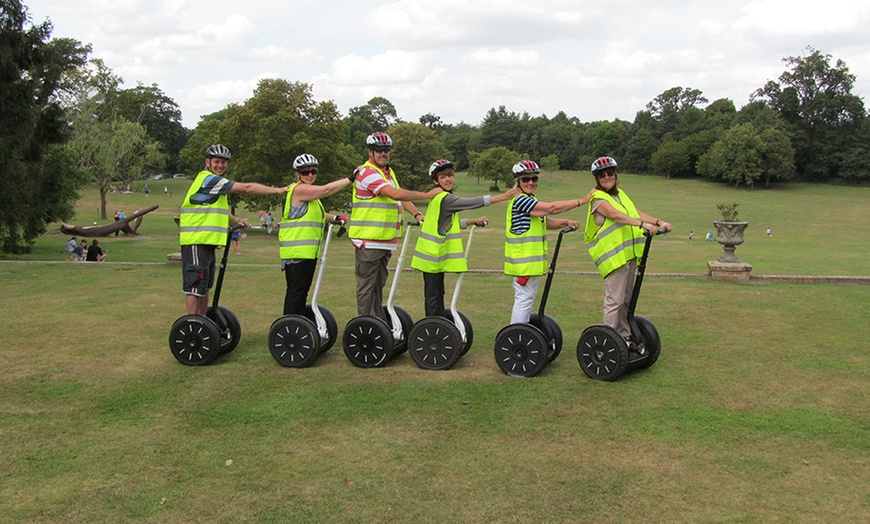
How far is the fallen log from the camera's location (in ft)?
80.6

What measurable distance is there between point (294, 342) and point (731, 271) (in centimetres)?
1121

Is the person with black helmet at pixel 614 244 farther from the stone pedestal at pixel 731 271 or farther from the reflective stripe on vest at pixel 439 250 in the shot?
the stone pedestal at pixel 731 271

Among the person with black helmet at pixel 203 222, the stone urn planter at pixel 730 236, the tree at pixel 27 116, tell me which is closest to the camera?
the person with black helmet at pixel 203 222

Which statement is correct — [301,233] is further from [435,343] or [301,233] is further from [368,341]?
[435,343]

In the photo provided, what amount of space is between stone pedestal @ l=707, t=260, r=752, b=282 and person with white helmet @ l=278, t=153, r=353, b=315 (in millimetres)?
10464

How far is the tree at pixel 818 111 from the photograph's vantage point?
92125 millimetres

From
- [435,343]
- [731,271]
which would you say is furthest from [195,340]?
[731,271]

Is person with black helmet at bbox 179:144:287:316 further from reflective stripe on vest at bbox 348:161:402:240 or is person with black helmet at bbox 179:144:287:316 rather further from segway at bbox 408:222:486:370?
segway at bbox 408:222:486:370

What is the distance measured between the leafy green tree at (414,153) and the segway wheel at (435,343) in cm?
7082

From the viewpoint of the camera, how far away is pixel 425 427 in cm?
597

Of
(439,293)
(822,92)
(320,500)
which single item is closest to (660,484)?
(320,500)

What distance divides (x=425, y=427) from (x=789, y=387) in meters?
3.95

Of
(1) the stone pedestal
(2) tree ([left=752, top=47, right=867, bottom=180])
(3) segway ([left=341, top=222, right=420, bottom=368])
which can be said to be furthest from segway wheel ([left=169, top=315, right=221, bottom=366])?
(2) tree ([left=752, top=47, right=867, bottom=180])

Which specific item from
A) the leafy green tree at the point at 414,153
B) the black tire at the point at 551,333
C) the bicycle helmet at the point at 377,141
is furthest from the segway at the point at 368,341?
the leafy green tree at the point at 414,153
